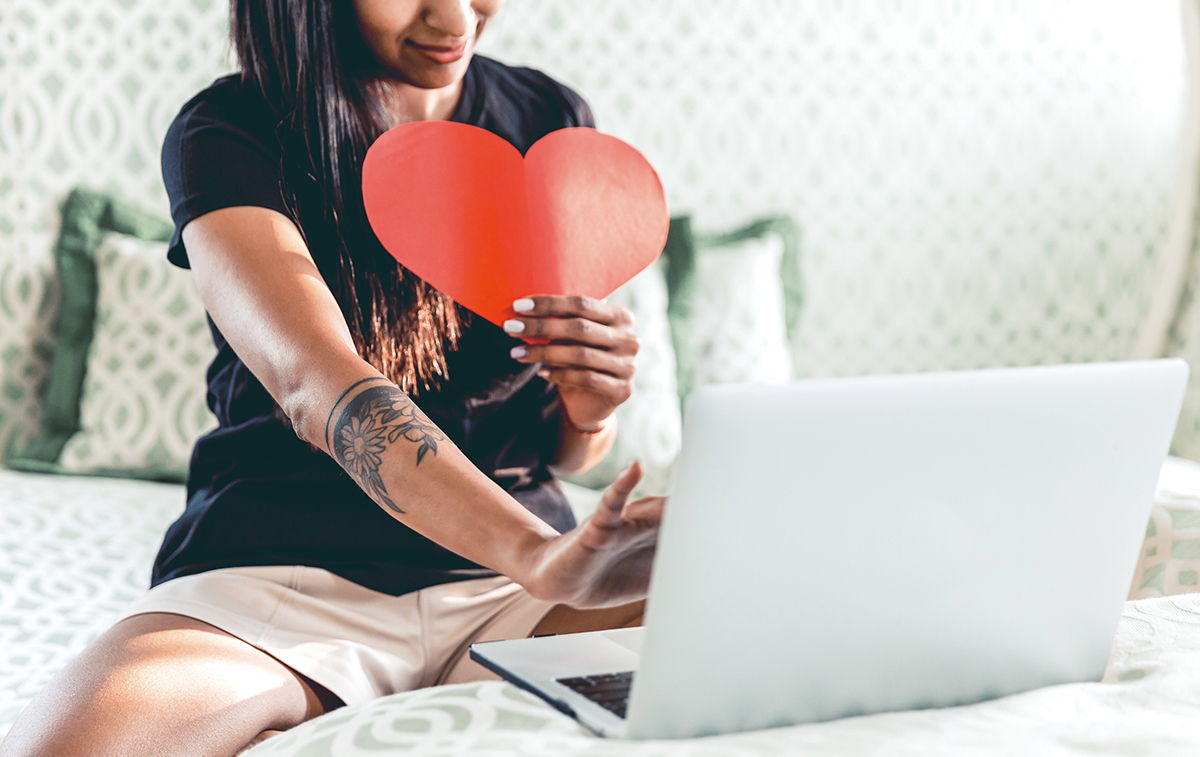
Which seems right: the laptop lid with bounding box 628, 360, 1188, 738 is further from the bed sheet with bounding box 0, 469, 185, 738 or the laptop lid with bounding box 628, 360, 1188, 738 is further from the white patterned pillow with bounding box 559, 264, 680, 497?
the white patterned pillow with bounding box 559, 264, 680, 497

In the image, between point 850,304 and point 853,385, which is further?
point 850,304

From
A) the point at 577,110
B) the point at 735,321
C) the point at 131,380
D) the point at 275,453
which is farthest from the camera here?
the point at 735,321

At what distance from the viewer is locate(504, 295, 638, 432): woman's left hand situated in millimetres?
845

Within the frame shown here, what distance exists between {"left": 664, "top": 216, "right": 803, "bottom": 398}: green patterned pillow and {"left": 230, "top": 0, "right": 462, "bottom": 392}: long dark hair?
0.93m

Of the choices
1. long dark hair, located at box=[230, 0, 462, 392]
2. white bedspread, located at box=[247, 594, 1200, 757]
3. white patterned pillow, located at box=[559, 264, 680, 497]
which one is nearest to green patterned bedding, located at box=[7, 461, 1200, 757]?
white bedspread, located at box=[247, 594, 1200, 757]

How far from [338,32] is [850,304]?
1551 millimetres

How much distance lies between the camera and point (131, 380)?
5.59ft

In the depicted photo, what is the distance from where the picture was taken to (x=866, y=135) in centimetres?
225

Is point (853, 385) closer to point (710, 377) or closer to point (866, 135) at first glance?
point (710, 377)

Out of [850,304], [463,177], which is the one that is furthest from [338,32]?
[850,304]

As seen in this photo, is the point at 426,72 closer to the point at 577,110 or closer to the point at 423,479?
the point at 577,110

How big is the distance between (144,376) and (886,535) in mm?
1545

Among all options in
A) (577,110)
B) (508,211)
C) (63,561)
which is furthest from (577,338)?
(63,561)

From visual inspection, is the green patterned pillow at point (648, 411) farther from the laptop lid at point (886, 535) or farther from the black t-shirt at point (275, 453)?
the laptop lid at point (886, 535)
